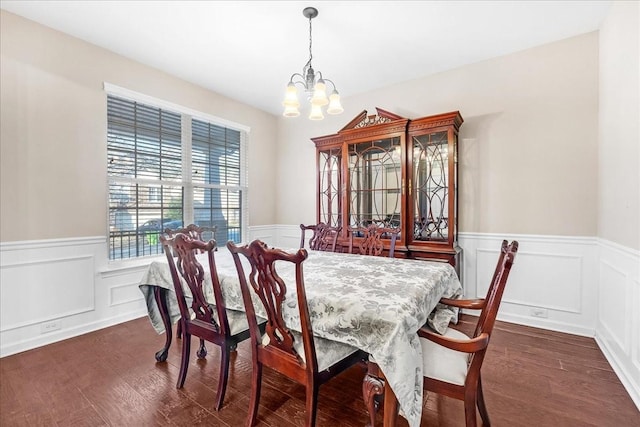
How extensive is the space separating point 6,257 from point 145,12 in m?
2.29

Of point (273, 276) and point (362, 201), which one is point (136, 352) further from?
point (362, 201)

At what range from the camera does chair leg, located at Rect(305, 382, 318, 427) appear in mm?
1369

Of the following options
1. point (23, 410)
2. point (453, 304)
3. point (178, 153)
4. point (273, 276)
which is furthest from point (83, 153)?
point (453, 304)

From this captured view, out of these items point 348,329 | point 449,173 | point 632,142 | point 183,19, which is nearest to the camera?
point 348,329

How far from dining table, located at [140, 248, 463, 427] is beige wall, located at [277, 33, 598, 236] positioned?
158 cm

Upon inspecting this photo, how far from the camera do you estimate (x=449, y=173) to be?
3088mm

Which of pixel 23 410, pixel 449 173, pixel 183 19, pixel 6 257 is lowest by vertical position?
pixel 23 410

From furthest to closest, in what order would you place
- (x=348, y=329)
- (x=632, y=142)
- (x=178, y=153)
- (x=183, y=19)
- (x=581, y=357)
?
1. (x=178, y=153)
2. (x=183, y=19)
3. (x=581, y=357)
4. (x=632, y=142)
5. (x=348, y=329)

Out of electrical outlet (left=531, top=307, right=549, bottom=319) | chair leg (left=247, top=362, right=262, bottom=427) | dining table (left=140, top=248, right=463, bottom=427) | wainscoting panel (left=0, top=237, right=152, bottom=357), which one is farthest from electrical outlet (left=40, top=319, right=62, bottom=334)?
electrical outlet (left=531, top=307, right=549, bottom=319)

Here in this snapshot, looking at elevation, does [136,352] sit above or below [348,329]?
below

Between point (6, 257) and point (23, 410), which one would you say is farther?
point (6, 257)

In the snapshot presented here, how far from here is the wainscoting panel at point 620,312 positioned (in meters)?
1.88

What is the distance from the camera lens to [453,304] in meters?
1.73

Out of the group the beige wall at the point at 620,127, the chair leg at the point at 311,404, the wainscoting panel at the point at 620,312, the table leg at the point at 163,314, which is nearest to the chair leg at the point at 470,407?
the chair leg at the point at 311,404
